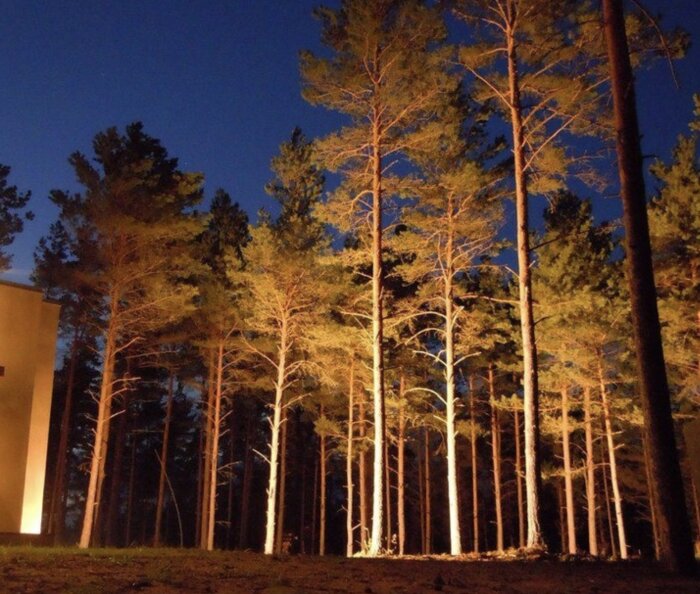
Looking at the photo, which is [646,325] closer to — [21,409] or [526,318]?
[526,318]

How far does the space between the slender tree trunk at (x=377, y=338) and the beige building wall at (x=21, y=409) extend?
23.8 feet

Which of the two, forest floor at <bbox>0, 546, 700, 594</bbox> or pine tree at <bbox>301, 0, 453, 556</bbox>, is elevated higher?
pine tree at <bbox>301, 0, 453, 556</bbox>

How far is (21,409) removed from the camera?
47.9ft

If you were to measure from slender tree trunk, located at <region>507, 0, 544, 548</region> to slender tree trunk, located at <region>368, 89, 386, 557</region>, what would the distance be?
3325 millimetres

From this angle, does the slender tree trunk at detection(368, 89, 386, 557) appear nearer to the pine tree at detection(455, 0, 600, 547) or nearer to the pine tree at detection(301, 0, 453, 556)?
the pine tree at detection(301, 0, 453, 556)

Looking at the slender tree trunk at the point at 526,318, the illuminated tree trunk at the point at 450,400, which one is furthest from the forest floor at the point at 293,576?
the illuminated tree trunk at the point at 450,400

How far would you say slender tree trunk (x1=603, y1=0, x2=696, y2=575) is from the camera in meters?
9.03

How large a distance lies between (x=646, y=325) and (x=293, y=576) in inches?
224

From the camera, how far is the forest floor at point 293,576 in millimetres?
6906

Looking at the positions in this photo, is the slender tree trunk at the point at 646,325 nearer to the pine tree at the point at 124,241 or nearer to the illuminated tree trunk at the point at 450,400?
the illuminated tree trunk at the point at 450,400

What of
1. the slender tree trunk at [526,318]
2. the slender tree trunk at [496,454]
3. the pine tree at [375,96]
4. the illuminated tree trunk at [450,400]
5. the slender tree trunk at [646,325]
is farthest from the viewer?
the slender tree trunk at [496,454]

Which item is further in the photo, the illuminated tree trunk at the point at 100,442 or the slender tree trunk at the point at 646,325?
the illuminated tree trunk at the point at 100,442

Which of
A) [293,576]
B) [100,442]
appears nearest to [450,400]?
[100,442]

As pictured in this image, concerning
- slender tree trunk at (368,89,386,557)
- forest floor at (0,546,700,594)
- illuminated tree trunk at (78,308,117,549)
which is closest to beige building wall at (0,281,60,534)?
illuminated tree trunk at (78,308,117,549)
